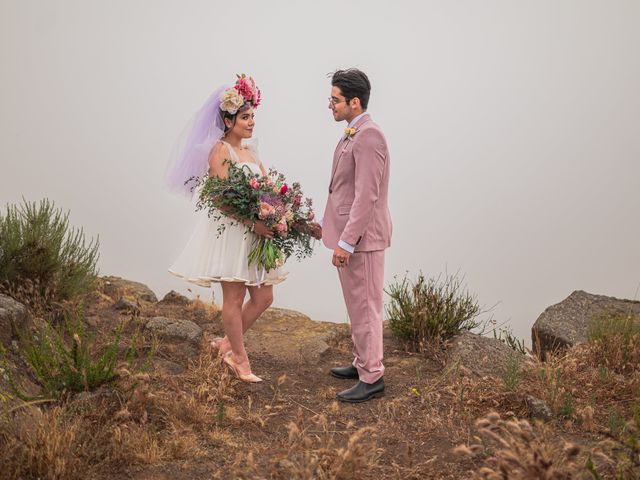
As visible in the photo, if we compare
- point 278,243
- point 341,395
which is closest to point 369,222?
point 278,243

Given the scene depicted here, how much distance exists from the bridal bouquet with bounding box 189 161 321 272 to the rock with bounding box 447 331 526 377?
1.88 meters

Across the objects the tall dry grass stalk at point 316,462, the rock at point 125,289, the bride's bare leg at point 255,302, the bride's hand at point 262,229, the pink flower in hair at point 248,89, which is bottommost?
the tall dry grass stalk at point 316,462

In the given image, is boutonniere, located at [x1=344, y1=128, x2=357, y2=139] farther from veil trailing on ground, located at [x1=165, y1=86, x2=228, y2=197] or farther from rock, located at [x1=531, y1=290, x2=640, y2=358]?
rock, located at [x1=531, y1=290, x2=640, y2=358]

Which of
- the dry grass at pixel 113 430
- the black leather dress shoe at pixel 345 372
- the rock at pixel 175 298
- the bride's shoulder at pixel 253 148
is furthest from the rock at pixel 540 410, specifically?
the rock at pixel 175 298

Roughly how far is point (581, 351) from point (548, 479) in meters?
4.05

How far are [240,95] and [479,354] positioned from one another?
3351 mm

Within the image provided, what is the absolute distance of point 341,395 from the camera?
5984 millimetres

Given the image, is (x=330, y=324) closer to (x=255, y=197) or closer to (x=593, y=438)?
(x=255, y=197)

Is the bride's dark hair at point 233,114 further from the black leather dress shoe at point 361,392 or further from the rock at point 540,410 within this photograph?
the rock at point 540,410

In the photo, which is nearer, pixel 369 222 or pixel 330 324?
pixel 369 222

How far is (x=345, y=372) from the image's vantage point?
671 centimetres

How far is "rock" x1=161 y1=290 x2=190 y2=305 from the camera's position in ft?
29.5

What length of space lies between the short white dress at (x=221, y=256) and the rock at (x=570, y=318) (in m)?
3.42

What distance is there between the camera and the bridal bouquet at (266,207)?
5691 mm
